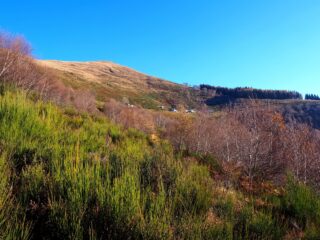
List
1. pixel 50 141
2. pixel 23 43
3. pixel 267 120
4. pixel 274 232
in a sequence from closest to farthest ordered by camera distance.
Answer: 1. pixel 274 232
2. pixel 50 141
3. pixel 267 120
4. pixel 23 43

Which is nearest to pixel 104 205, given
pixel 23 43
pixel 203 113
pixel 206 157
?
pixel 206 157

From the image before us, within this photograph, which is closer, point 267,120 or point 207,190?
point 207,190

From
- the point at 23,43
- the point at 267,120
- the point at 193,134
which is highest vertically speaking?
the point at 23,43

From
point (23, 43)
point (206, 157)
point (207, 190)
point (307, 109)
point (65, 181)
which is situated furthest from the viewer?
point (307, 109)

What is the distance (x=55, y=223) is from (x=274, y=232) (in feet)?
7.45

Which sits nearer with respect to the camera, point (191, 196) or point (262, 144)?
point (191, 196)

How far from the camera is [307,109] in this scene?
136 meters

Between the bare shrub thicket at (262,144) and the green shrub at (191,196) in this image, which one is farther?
the bare shrub thicket at (262,144)

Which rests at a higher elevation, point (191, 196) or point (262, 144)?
point (191, 196)

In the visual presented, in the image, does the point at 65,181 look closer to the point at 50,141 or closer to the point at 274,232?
the point at 50,141

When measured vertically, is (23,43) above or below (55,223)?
above

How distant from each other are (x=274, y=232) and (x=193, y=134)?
18366 mm

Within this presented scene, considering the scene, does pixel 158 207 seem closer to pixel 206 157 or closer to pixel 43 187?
pixel 43 187

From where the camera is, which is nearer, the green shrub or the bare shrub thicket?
the green shrub
